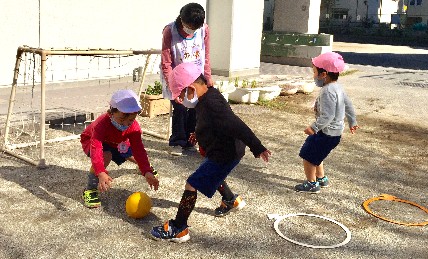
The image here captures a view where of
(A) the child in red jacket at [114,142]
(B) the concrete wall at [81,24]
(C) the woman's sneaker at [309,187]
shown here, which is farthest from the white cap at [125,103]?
(B) the concrete wall at [81,24]

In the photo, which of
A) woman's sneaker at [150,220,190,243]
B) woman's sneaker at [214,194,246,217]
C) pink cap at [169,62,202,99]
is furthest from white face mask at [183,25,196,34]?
woman's sneaker at [150,220,190,243]

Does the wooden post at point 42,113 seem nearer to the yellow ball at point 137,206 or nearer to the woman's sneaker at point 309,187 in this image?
Result: the yellow ball at point 137,206

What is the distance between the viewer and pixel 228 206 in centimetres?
473

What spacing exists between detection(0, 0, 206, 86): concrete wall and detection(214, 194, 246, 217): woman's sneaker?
22.7 ft

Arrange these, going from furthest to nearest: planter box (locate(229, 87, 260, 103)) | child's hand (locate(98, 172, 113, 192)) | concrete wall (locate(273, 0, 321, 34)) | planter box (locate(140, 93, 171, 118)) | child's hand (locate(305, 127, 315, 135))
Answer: concrete wall (locate(273, 0, 321, 34)) < planter box (locate(229, 87, 260, 103)) < planter box (locate(140, 93, 171, 118)) < child's hand (locate(305, 127, 315, 135)) < child's hand (locate(98, 172, 113, 192))

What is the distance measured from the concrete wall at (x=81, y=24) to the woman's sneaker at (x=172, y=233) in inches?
279

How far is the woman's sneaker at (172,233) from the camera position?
4.06 meters

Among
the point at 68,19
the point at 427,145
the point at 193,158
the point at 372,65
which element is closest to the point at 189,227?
the point at 193,158

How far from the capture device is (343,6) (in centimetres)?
5875

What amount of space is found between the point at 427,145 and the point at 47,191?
6.36 metres

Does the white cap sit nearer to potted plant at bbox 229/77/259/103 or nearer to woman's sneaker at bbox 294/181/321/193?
woman's sneaker at bbox 294/181/321/193

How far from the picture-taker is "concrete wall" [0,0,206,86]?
969 centimetres

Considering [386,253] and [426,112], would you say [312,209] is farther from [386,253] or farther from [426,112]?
[426,112]

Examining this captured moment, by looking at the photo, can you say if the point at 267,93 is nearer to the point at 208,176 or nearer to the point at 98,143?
the point at 98,143
